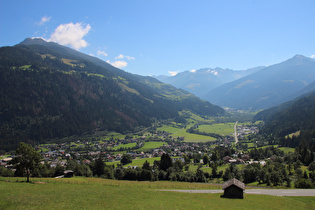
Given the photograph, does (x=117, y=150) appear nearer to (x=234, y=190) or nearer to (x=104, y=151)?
(x=104, y=151)

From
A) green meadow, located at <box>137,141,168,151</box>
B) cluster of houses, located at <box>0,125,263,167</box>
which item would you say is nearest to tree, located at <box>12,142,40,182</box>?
cluster of houses, located at <box>0,125,263,167</box>

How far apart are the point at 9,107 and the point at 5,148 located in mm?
58180

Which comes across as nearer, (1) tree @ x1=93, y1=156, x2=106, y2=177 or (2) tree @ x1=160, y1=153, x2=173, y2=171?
(1) tree @ x1=93, y1=156, x2=106, y2=177

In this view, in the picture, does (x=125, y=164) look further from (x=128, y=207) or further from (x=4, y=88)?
(x=4, y=88)

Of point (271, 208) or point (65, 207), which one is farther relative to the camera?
point (271, 208)

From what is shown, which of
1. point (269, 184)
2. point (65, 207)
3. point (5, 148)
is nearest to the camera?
point (65, 207)

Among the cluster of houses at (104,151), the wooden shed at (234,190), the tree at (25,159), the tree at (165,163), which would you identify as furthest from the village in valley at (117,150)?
the tree at (25,159)

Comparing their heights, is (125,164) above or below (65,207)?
below

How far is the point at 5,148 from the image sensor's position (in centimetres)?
13812

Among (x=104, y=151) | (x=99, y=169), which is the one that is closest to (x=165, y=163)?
(x=99, y=169)

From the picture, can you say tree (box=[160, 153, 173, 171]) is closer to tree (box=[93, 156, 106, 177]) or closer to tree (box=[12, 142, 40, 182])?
tree (box=[93, 156, 106, 177])

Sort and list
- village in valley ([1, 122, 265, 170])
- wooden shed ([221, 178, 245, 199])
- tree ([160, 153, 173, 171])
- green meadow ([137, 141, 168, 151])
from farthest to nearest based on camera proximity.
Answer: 1. green meadow ([137, 141, 168, 151])
2. village in valley ([1, 122, 265, 170])
3. tree ([160, 153, 173, 171])
4. wooden shed ([221, 178, 245, 199])

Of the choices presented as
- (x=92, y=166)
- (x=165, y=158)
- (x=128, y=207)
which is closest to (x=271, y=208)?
(x=128, y=207)

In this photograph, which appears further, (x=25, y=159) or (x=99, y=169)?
(x=99, y=169)
